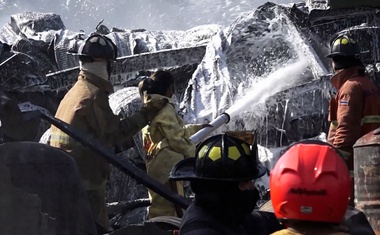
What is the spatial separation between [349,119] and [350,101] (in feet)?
0.43

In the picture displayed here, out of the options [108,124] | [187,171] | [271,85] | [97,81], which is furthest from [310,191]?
[271,85]

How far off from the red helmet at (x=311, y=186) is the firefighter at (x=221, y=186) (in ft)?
1.79

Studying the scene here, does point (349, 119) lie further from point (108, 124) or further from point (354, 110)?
point (108, 124)

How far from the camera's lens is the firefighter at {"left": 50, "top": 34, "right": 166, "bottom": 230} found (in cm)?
628

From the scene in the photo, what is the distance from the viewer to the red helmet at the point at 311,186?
2.98 m

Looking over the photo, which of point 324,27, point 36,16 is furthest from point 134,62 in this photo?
point 36,16

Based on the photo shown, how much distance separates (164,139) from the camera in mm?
7348

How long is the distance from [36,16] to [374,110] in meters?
8.80

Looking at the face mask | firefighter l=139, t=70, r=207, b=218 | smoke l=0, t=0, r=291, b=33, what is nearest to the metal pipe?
firefighter l=139, t=70, r=207, b=218

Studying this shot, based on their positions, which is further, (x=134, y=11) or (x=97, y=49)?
(x=134, y=11)

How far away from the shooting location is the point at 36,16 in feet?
48.5

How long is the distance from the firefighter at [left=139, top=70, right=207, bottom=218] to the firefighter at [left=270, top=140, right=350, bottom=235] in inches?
158

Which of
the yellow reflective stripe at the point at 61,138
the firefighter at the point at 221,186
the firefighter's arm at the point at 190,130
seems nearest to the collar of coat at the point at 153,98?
the firefighter's arm at the point at 190,130

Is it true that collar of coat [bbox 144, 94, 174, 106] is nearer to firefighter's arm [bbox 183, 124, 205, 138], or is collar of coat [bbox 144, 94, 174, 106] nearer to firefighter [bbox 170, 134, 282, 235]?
A: firefighter's arm [bbox 183, 124, 205, 138]
